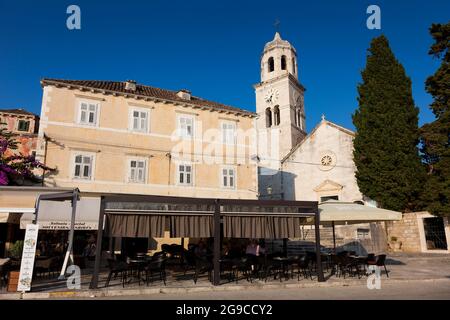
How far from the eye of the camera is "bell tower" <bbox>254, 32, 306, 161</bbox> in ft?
123

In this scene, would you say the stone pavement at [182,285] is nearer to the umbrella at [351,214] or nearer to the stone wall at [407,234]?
the umbrella at [351,214]

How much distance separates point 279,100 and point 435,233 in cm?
2070

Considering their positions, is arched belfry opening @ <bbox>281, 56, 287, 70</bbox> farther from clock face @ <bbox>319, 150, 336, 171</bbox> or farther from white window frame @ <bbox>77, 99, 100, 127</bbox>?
white window frame @ <bbox>77, 99, 100, 127</bbox>

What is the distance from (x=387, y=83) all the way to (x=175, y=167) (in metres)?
18.2

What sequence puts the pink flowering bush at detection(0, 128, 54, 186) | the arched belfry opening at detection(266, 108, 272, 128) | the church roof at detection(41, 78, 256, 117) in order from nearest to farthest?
the pink flowering bush at detection(0, 128, 54, 186)
the church roof at detection(41, 78, 256, 117)
the arched belfry opening at detection(266, 108, 272, 128)

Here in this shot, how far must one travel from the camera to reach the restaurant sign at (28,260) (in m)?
8.97

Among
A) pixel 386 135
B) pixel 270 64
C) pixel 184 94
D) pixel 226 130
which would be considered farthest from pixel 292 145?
pixel 184 94

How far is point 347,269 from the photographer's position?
14.2 meters

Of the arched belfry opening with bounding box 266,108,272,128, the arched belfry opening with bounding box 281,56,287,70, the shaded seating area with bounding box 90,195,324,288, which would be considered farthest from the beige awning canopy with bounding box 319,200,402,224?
the arched belfry opening with bounding box 281,56,287,70

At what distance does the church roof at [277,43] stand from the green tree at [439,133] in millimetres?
17054

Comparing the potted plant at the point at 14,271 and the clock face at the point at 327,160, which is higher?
the clock face at the point at 327,160

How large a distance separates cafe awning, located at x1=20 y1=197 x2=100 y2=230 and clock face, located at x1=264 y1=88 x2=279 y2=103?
2864 centimetres

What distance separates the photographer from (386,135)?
25.9 metres

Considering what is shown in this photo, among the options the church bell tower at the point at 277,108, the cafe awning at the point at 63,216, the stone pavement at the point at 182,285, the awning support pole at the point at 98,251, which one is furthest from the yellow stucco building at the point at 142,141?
the church bell tower at the point at 277,108
